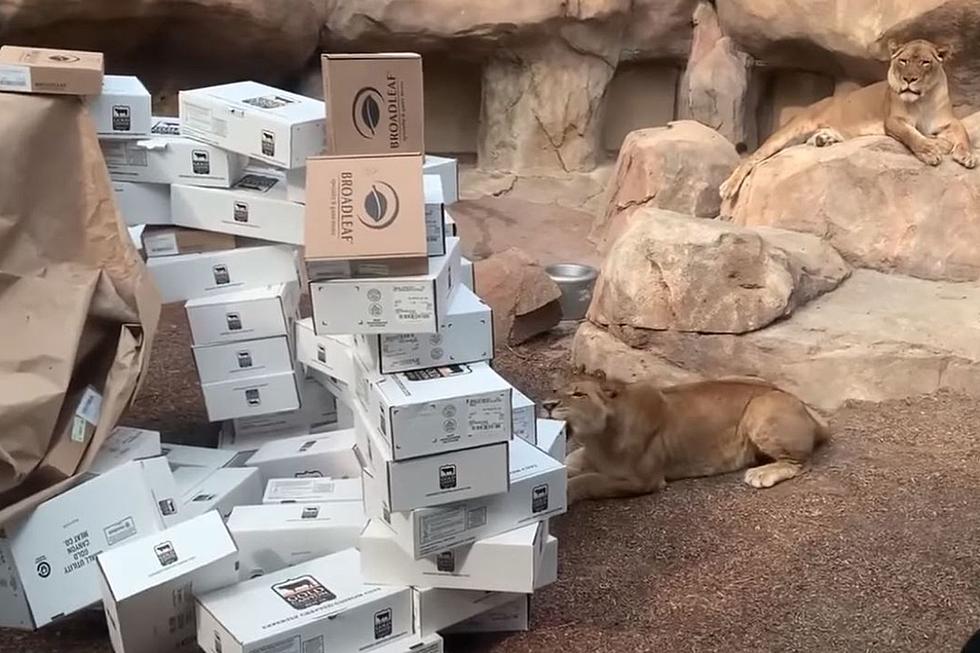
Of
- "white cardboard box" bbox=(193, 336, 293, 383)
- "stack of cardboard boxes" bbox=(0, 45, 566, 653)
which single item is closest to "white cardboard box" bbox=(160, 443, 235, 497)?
"stack of cardboard boxes" bbox=(0, 45, 566, 653)

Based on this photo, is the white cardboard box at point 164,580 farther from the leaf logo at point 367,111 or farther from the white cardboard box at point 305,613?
the leaf logo at point 367,111

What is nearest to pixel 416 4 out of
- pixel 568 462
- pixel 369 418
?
pixel 568 462

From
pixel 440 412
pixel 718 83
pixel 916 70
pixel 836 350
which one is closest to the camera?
pixel 440 412

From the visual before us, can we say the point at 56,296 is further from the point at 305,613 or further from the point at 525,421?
the point at 525,421

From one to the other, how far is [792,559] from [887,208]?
2.47 meters

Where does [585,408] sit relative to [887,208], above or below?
below

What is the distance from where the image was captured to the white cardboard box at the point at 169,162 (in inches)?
156

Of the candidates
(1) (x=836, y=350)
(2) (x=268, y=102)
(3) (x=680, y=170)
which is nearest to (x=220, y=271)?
(2) (x=268, y=102)

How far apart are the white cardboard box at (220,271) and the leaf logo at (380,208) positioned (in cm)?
121

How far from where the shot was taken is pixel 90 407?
338 cm

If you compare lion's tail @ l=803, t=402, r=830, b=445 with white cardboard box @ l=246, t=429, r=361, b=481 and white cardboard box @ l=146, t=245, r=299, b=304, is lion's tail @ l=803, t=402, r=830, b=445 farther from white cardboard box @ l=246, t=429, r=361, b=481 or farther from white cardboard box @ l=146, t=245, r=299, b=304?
white cardboard box @ l=146, t=245, r=299, b=304

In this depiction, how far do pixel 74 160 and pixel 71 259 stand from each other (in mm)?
304

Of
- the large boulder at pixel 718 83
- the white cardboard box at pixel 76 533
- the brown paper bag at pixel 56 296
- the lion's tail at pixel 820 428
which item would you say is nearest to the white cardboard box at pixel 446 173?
the brown paper bag at pixel 56 296

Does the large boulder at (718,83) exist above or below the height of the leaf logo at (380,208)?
above
